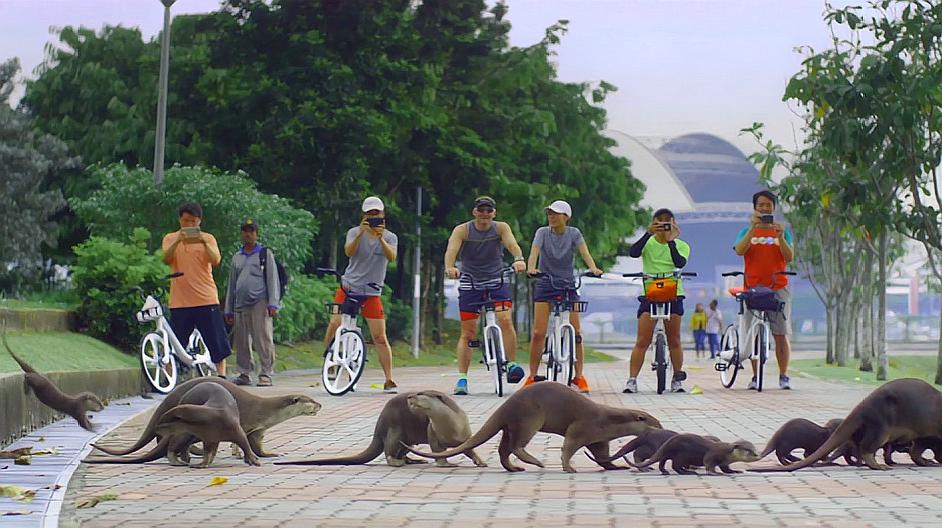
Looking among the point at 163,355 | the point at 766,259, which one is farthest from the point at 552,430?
the point at 766,259

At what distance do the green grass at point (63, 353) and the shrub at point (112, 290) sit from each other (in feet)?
1.37

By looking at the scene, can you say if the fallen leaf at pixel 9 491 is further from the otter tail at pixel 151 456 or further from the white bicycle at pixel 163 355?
the white bicycle at pixel 163 355

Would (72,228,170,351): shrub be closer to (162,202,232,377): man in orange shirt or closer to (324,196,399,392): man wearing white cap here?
(162,202,232,377): man in orange shirt

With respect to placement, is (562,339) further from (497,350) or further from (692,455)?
(692,455)

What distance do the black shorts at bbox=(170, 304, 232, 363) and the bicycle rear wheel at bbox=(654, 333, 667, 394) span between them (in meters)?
4.51

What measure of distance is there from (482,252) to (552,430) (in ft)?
27.2

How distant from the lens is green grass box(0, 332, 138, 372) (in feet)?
51.5

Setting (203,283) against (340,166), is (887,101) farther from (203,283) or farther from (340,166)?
(340,166)

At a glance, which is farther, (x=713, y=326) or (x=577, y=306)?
(x=713, y=326)

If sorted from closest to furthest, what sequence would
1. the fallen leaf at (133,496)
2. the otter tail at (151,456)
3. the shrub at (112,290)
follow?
the fallen leaf at (133,496)
the otter tail at (151,456)
the shrub at (112,290)

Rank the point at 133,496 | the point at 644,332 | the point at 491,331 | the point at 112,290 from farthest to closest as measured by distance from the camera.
Answer: the point at 112,290
the point at 644,332
the point at 491,331
the point at 133,496

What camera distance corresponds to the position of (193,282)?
1844 centimetres

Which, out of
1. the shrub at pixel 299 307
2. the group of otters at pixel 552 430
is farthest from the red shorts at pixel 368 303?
the shrub at pixel 299 307

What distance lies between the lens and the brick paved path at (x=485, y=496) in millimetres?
7715
